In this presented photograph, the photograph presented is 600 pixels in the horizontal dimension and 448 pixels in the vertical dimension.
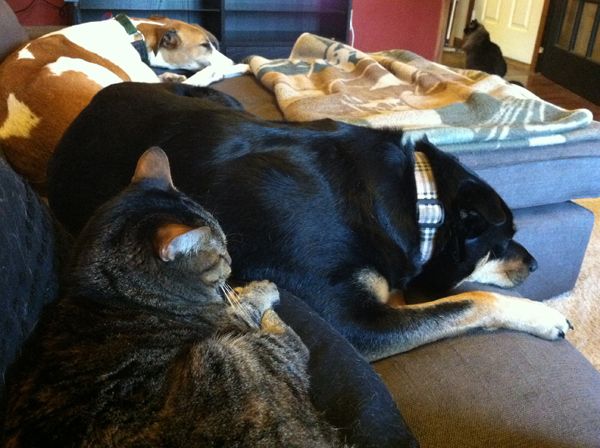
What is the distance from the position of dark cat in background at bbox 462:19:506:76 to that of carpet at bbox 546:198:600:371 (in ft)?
8.77

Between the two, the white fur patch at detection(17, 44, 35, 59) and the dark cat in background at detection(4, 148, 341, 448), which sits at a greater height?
the white fur patch at detection(17, 44, 35, 59)

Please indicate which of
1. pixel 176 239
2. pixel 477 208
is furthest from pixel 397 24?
pixel 176 239

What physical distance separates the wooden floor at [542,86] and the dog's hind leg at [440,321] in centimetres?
320

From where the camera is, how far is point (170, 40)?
339 cm

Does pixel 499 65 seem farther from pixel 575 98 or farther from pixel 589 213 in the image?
pixel 589 213

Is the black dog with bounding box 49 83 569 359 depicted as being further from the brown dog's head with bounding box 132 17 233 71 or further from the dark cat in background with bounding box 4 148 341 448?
the brown dog's head with bounding box 132 17 233 71

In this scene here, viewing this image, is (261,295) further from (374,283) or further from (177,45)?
(177,45)

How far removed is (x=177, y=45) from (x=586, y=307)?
9.06 ft

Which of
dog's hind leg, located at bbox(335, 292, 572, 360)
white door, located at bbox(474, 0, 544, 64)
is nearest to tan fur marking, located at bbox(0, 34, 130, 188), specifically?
dog's hind leg, located at bbox(335, 292, 572, 360)

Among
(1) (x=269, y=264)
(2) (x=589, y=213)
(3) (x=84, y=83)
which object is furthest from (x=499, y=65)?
(1) (x=269, y=264)

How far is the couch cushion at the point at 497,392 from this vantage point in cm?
93

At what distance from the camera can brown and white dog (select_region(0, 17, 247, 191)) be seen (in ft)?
6.21

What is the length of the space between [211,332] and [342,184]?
1.47 ft

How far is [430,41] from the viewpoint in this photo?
5.31 m
